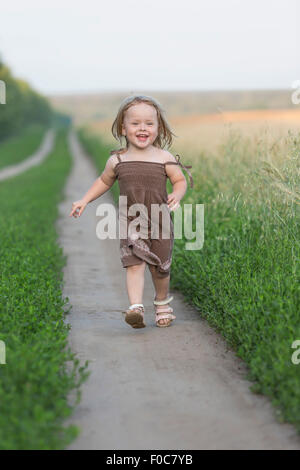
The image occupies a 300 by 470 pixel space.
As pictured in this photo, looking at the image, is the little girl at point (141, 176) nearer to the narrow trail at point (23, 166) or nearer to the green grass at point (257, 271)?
the green grass at point (257, 271)

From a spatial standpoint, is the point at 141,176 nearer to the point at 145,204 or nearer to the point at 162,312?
the point at 145,204

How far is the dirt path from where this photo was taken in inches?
121

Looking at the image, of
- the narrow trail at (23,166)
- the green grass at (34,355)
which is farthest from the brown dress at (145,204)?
the narrow trail at (23,166)

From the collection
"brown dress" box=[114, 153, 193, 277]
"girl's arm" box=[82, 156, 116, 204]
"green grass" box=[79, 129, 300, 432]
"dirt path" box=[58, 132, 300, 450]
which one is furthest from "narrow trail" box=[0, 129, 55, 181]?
"brown dress" box=[114, 153, 193, 277]

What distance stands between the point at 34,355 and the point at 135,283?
1.40m

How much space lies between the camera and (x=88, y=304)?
5680 millimetres

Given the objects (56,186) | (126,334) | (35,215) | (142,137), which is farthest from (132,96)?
(56,186)

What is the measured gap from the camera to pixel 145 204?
4.74 metres

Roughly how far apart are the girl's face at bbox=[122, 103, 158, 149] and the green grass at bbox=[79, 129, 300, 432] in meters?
0.76

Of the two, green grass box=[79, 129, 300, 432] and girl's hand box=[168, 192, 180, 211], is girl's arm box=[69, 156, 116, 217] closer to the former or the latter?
girl's hand box=[168, 192, 180, 211]

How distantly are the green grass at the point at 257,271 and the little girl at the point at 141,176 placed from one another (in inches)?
19.4

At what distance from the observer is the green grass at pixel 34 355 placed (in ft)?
9.62

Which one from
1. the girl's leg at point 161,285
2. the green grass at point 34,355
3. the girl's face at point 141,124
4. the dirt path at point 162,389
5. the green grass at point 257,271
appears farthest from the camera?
the girl's leg at point 161,285
